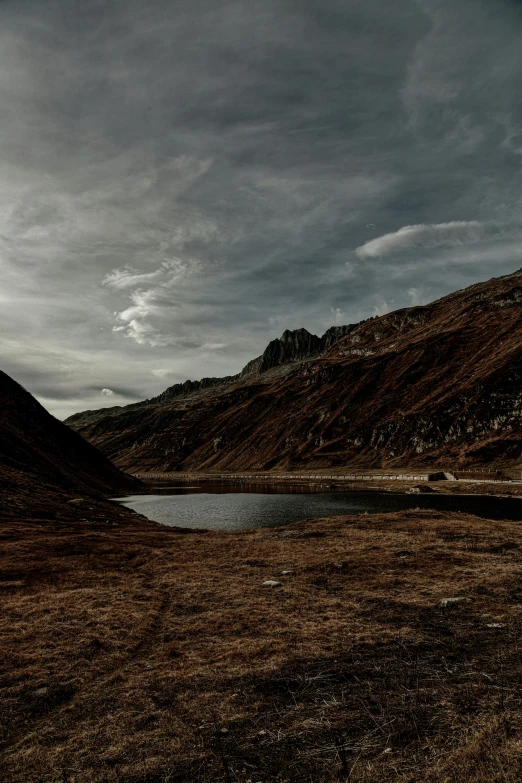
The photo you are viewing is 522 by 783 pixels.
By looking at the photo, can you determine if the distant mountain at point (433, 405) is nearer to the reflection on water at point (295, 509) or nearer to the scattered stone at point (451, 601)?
the reflection on water at point (295, 509)

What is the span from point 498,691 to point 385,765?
3.45 metres

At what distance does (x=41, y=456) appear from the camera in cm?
6394

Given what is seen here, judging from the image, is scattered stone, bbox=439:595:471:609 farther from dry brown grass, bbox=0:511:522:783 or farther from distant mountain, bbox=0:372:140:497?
distant mountain, bbox=0:372:140:497

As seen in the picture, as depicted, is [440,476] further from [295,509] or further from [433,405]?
[295,509]

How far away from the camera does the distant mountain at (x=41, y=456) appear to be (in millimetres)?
52062

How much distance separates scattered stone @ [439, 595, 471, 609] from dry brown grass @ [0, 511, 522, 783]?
17 cm

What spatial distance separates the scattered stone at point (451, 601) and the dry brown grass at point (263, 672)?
0.57 feet

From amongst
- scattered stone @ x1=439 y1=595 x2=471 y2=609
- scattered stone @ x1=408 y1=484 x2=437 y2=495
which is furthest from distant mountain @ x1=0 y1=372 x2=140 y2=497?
scattered stone @ x1=408 y1=484 x2=437 y2=495

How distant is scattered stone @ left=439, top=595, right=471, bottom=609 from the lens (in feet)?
46.4

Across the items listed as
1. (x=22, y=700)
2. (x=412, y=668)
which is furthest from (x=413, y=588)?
(x=22, y=700)

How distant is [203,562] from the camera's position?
23.3 m

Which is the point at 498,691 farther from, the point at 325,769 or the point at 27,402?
the point at 27,402

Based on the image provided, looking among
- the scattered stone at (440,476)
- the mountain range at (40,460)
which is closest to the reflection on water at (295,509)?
the mountain range at (40,460)

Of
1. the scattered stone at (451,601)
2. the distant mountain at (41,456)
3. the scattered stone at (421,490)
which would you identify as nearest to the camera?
the scattered stone at (451,601)
